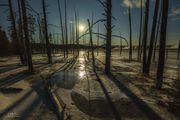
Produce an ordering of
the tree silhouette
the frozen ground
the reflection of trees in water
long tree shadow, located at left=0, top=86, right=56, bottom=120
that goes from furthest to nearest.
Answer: the tree silhouette < the reflection of trees in water < the frozen ground < long tree shadow, located at left=0, top=86, right=56, bottom=120

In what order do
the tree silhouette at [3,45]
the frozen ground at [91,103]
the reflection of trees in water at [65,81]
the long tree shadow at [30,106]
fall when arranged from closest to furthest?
the long tree shadow at [30,106] < the frozen ground at [91,103] < the reflection of trees in water at [65,81] < the tree silhouette at [3,45]

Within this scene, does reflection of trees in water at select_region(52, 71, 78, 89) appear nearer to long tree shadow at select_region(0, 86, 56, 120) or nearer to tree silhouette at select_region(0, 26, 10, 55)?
long tree shadow at select_region(0, 86, 56, 120)

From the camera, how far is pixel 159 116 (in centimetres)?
559

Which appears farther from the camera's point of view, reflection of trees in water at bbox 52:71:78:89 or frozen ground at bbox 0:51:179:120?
reflection of trees in water at bbox 52:71:78:89

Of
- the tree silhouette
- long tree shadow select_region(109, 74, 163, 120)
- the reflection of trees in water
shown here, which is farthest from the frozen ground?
the tree silhouette

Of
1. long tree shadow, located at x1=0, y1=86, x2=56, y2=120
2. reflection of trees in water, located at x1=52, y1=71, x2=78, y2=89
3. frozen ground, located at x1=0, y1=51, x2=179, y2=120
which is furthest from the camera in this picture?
reflection of trees in water, located at x1=52, y1=71, x2=78, y2=89

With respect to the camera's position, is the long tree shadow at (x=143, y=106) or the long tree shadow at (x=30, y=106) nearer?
the long tree shadow at (x=30, y=106)

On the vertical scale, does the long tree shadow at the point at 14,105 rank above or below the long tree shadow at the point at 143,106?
above

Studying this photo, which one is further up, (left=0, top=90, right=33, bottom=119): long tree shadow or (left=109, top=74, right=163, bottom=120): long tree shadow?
(left=0, top=90, right=33, bottom=119): long tree shadow

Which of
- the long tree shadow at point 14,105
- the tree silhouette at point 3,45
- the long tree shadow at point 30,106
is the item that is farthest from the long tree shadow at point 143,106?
the tree silhouette at point 3,45

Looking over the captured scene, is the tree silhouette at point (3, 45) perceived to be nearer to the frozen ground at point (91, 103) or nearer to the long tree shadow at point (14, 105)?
the frozen ground at point (91, 103)

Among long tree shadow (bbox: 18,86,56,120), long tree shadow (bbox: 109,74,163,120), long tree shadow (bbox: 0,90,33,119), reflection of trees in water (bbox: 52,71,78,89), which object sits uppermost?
long tree shadow (bbox: 0,90,33,119)

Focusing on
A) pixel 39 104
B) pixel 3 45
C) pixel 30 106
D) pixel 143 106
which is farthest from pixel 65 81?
pixel 3 45

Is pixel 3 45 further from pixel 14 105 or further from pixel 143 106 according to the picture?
pixel 143 106
